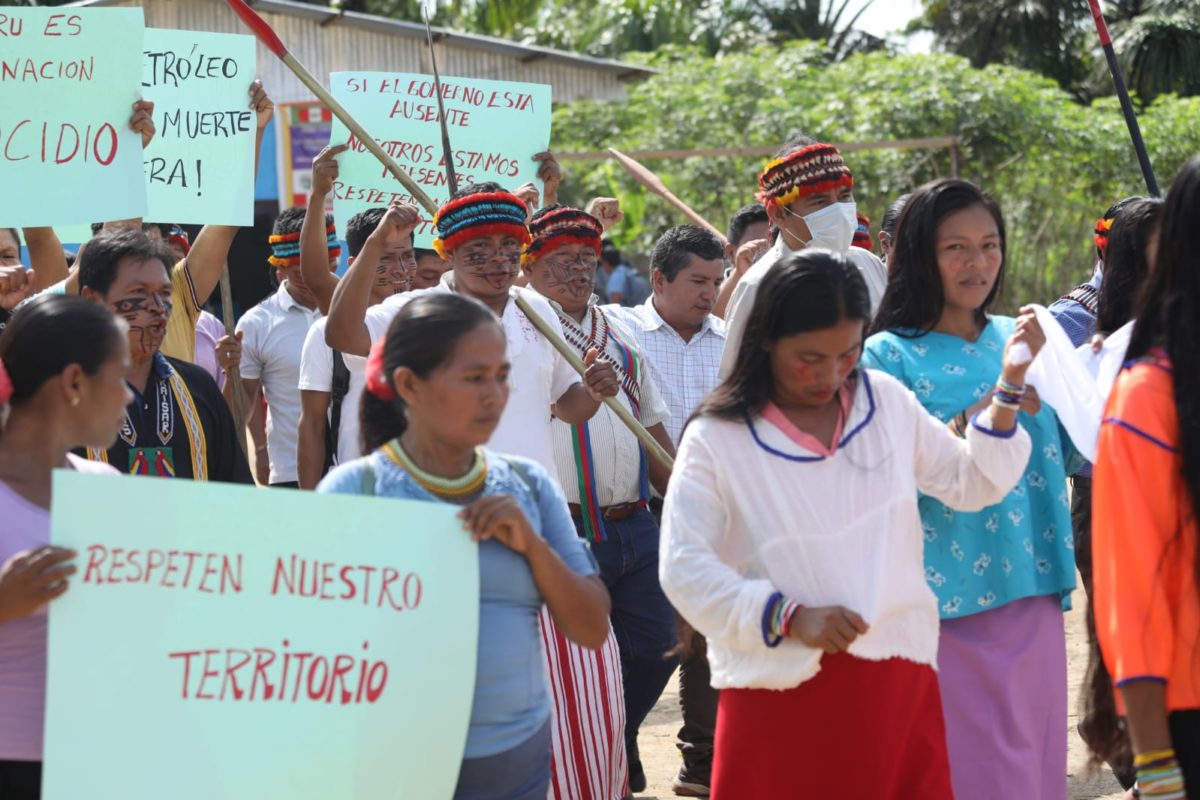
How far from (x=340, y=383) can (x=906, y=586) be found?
2.88m

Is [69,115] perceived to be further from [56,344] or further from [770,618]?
[770,618]

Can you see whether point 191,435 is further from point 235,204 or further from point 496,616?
point 235,204

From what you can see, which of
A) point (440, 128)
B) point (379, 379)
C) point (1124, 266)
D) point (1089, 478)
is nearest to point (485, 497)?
point (379, 379)

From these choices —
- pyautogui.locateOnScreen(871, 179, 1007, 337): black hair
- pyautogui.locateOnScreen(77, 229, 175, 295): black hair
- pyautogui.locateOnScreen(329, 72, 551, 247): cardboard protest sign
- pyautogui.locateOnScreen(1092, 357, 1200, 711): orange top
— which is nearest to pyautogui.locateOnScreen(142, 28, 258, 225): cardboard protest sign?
pyautogui.locateOnScreen(329, 72, 551, 247): cardboard protest sign

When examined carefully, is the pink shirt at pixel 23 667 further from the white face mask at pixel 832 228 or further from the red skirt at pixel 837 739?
the white face mask at pixel 832 228

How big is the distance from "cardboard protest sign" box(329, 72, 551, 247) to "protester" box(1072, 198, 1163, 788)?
254 cm

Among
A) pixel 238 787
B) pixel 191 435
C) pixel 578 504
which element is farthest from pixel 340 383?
pixel 238 787

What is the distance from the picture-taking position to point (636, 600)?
593 cm

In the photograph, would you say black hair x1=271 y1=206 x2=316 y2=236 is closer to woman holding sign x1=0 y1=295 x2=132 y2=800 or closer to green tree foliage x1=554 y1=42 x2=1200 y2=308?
woman holding sign x1=0 y1=295 x2=132 y2=800

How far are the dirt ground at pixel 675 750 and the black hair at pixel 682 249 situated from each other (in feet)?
6.41

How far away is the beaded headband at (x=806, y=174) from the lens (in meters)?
5.76

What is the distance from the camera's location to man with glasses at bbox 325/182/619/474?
5.10 meters

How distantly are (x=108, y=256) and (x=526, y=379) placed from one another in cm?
127

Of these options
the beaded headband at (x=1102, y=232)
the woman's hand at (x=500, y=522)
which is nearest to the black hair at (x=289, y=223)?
the beaded headband at (x=1102, y=232)
